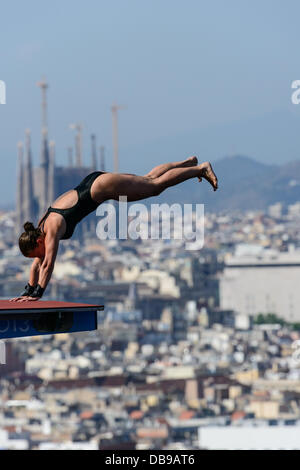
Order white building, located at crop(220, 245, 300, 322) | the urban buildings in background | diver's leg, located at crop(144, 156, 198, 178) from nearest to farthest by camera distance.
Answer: diver's leg, located at crop(144, 156, 198, 178) < the urban buildings in background < white building, located at crop(220, 245, 300, 322)

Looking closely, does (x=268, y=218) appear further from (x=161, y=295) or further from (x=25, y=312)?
(x=25, y=312)

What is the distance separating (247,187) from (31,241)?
10595 cm

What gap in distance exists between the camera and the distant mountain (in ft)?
343

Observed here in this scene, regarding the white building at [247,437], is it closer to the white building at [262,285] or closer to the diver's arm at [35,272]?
the white building at [262,285]

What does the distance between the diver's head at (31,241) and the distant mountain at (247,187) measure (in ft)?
299

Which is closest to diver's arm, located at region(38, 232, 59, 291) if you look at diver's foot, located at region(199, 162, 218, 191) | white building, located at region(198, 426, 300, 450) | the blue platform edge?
the blue platform edge

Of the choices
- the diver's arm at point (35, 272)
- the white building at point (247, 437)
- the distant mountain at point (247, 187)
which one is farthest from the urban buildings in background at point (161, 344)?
the diver's arm at point (35, 272)

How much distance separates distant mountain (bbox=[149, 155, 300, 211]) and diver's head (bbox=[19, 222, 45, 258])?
91052 millimetres

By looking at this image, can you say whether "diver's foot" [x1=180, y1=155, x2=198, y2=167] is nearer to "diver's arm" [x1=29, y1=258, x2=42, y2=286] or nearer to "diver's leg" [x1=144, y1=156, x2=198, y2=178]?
"diver's leg" [x1=144, y1=156, x2=198, y2=178]

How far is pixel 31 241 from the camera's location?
16.7 feet

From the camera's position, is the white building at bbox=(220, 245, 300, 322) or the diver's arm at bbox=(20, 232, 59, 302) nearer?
Result: the diver's arm at bbox=(20, 232, 59, 302)

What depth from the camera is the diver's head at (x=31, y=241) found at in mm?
5082

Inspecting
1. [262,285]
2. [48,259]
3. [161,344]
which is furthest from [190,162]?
[262,285]
